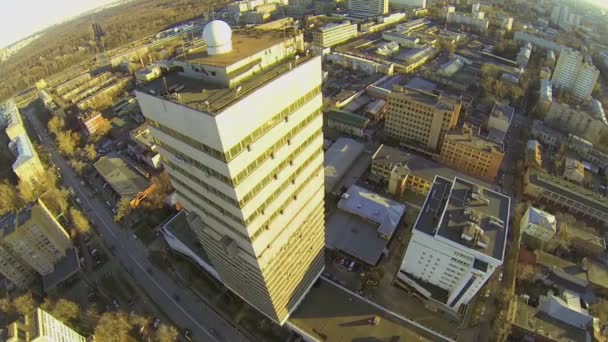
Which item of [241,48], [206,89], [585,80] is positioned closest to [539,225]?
[241,48]

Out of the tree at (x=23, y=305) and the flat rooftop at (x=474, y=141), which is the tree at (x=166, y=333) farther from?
the flat rooftop at (x=474, y=141)

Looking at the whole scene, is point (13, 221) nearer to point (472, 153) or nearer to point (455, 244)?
point (455, 244)

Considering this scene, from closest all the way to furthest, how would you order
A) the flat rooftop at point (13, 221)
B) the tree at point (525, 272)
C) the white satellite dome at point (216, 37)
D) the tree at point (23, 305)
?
the white satellite dome at point (216, 37) < the tree at point (23, 305) < the flat rooftop at point (13, 221) < the tree at point (525, 272)

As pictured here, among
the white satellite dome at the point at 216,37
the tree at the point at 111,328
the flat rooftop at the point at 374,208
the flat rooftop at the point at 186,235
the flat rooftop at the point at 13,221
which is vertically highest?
the white satellite dome at the point at 216,37

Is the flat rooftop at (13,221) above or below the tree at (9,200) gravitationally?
above

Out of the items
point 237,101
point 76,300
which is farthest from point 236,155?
point 76,300

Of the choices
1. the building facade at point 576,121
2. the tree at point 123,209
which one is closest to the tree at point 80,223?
the tree at point 123,209

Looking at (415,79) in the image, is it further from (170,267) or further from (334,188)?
(170,267)

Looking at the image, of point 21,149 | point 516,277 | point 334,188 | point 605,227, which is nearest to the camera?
point 516,277

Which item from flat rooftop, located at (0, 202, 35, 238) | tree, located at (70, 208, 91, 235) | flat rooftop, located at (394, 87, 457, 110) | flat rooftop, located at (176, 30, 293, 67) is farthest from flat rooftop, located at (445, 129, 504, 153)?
flat rooftop, located at (0, 202, 35, 238)
